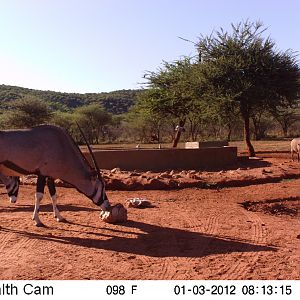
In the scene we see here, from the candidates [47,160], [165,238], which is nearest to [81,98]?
[47,160]

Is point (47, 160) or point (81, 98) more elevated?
point (81, 98)

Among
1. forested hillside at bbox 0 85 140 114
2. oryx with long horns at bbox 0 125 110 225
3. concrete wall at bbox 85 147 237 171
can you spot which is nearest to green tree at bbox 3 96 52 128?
concrete wall at bbox 85 147 237 171

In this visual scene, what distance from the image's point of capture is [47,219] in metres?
9.92

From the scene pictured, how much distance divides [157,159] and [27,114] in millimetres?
33191

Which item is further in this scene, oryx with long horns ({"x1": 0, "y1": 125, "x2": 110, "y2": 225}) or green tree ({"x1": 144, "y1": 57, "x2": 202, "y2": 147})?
green tree ({"x1": 144, "y1": 57, "x2": 202, "y2": 147})

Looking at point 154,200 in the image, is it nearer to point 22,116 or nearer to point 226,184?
point 226,184

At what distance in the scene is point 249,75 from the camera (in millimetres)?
24688

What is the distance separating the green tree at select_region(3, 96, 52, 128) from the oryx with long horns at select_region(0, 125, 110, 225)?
1547 inches

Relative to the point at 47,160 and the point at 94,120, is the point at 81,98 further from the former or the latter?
the point at 47,160

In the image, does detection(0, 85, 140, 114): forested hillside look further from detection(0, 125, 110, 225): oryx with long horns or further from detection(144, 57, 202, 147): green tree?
detection(0, 125, 110, 225): oryx with long horns

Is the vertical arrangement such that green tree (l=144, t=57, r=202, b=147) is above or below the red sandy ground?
above

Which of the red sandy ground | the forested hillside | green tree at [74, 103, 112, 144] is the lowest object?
the red sandy ground

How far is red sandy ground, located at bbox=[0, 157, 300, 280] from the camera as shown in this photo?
21.2 feet
